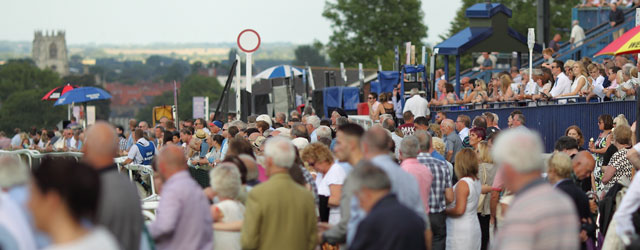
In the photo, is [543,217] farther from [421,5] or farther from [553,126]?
[421,5]

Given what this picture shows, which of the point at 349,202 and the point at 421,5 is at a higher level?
the point at 421,5

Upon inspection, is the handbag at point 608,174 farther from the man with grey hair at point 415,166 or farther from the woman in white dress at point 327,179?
the woman in white dress at point 327,179

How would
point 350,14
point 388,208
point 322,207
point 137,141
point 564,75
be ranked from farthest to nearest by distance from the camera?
point 350,14, point 137,141, point 564,75, point 322,207, point 388,208

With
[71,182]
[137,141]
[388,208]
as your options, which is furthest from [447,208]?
[137,141]

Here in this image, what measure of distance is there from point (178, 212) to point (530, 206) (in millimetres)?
2656

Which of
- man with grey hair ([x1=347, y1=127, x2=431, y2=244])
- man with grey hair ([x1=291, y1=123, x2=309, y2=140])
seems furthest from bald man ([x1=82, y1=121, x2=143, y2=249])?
man with grey hair ([x1=291, y1=123, x2=309, y2=140])

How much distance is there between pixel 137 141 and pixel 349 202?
36.4 ft

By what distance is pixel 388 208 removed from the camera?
604 cm

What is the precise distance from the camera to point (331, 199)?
909cm

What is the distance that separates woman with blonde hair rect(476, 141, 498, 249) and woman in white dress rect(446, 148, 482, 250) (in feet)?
3.28

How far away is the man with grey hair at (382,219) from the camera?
5988 mm

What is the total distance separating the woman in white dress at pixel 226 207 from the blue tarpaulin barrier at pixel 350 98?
1983cm

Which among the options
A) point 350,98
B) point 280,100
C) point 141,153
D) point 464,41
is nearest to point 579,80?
point 141,153

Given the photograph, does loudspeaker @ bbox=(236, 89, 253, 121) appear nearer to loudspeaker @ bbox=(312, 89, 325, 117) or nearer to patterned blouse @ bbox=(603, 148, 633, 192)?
loudspeaker @ bbox=(312, 89, 325, 117)
